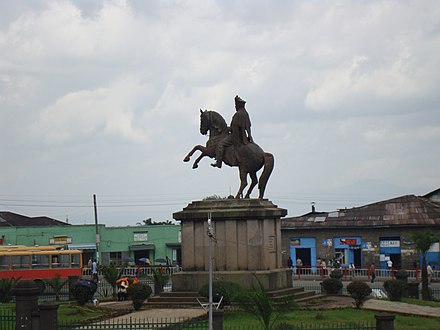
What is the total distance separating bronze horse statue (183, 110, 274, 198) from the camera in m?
27.2

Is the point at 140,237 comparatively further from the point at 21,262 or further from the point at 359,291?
the point at 359,291

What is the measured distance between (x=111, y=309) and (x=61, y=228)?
41.8 metres

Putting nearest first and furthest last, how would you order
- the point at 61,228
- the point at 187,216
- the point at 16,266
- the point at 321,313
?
the point at 321,313 → the point at 187,216 → the point at 16,266 → the point at 61,228

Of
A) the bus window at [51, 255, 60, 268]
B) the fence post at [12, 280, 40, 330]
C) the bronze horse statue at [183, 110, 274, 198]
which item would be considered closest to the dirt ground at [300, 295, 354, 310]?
the bronze horse statue at [183, 110, 274, 198]

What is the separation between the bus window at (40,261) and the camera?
136ft

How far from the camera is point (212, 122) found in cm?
2795

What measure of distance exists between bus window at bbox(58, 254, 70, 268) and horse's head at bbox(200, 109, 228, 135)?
17.6 metres

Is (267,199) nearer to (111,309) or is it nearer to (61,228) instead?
(111,309)

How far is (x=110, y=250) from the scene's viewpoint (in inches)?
2618

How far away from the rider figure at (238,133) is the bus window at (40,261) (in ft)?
59.0

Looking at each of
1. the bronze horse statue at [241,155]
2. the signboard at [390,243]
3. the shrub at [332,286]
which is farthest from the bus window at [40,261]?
the signboard at [390,243]

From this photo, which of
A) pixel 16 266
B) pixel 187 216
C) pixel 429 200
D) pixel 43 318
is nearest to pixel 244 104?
pixel 187 216

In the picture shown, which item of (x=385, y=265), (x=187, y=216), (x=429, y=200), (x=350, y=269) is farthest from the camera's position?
(x=429, y=200)

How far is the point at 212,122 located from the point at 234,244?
482 centimetres
